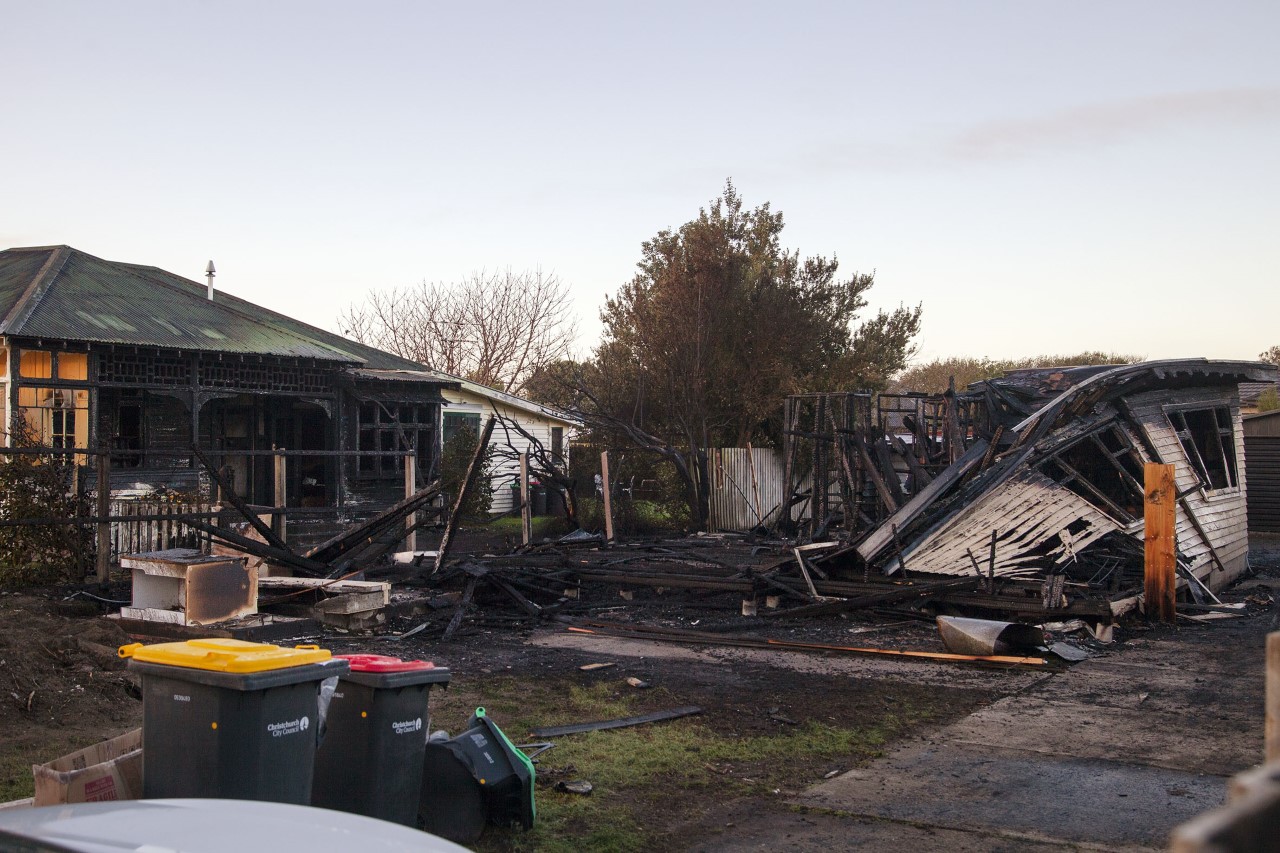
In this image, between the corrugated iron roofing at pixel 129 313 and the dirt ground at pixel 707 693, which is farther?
the corrugated iron roofing at pixel 129 313

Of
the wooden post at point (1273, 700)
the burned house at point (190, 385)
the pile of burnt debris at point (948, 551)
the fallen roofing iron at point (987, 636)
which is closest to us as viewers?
the wooden post at point (1273, 700)

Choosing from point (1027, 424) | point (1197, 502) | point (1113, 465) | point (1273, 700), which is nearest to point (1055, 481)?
point (1027, 424)

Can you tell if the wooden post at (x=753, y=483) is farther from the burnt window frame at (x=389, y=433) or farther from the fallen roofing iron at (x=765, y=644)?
the fallen roofing iron at (x=765, y=644)

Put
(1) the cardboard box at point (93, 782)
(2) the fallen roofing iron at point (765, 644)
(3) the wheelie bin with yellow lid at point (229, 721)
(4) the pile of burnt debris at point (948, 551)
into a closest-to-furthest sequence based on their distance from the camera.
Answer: (3) the wheelie bin with yellow lid at point (229, 721)
(1) the cardboard box at point (93, 782)
(2) the fallen roofing iron at point (765, 644)
(4) the pile of burnt debris at point (948, 551)

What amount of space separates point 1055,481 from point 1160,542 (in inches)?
69.9

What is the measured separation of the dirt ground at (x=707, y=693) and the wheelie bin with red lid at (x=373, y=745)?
0.76 m

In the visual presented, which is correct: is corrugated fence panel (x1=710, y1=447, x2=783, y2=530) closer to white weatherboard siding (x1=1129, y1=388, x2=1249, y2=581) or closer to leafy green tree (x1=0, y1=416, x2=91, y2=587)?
white weatherboard siding (x1=1129, y1=388, x2=1249, y2=581)

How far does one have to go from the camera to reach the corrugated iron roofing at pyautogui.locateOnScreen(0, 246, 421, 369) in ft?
57.3

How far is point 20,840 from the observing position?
2.70m

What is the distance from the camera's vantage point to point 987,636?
33.1ft

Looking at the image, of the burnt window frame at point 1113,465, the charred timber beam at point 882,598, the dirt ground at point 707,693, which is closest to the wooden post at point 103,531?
the dirt ground at point 707,693

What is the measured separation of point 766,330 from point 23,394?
15.8m

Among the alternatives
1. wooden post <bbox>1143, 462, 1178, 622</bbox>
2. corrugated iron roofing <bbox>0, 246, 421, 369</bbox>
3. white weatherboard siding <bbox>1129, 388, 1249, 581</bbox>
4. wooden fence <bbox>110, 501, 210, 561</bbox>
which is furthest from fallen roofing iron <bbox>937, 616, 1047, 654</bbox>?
corrugated iron roofing <bbox>0, 246, 421, 369</bbox>

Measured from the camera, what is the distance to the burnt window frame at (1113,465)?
13117 millimetres
